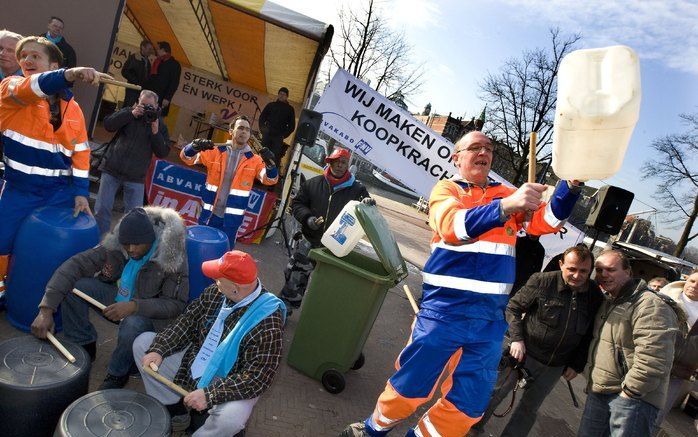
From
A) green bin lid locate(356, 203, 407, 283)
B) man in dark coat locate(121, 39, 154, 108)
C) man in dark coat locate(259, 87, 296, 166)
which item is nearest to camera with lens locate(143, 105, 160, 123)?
green bin lid locate(356, 203, 407, 283)

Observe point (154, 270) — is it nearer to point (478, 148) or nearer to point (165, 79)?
point (478, 148)

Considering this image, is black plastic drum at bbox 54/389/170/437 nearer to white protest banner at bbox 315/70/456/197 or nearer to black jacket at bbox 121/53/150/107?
white protest banner at bbox 315/70/456/197

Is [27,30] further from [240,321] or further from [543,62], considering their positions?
[543,62]

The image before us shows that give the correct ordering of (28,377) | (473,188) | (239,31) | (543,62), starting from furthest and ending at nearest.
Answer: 1. (543,62)
2. (239,31)
3. (473,188)
4. (28,377)

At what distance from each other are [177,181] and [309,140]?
7.88 ft

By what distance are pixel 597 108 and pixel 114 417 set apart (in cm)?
254

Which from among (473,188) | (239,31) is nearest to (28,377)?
(473,188)

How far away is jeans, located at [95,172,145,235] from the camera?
176 inches

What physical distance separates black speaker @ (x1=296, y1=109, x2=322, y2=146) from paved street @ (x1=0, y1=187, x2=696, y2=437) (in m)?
2.07

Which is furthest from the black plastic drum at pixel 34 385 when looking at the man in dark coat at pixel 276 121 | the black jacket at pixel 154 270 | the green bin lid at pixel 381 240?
the man in dark coat at pixel 276 121

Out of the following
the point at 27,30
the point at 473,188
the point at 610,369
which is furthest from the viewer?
the point at 27,30

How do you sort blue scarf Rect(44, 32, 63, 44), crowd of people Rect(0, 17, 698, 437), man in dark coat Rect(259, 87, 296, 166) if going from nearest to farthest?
crowd of people Rect(0, 17, 698, 437)
blue scarf Rect(44, 32, 63, 44)
man in dark coat Rect(259, 87, 296, 166)

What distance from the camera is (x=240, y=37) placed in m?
8.05

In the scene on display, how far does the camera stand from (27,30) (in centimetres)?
561
